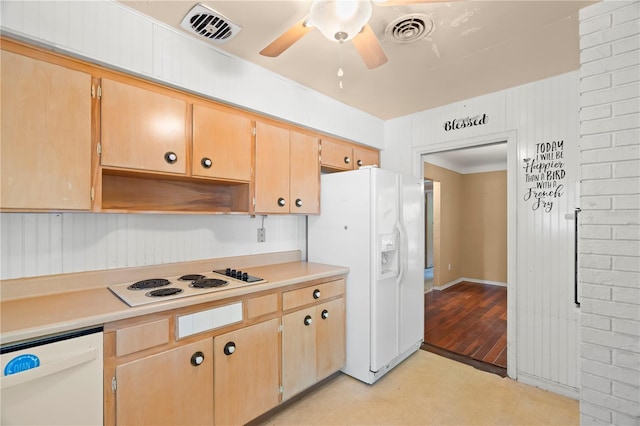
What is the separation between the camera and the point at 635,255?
1.35m

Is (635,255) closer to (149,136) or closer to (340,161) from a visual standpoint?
(340,161)

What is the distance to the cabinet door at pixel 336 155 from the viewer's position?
2953mm

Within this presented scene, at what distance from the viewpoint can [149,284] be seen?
1886 mm

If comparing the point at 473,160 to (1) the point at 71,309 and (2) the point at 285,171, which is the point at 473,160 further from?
(1) the point at 71,309

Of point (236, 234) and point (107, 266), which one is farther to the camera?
point (236, 234)

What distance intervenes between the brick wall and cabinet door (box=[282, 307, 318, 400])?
160cm

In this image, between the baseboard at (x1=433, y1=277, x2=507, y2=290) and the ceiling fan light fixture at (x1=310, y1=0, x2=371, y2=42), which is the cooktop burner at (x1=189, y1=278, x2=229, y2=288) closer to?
the ceiling fan light fixture at (x1=310, y1=0, x2=371, y2=42)

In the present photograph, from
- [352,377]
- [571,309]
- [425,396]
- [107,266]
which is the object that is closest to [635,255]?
[571,309]

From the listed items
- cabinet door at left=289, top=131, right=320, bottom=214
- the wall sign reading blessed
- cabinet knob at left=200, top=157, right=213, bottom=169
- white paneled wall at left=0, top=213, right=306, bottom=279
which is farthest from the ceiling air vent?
the wall sign reading blessed

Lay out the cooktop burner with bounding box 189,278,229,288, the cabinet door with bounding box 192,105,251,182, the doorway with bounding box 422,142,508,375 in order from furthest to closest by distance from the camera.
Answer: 1. the doorway with bounding box 422,142,508,375
2. the cabinet door with bounding box 192,105,251,182
3. the cooktop burner with bounding box 189,278,229,288

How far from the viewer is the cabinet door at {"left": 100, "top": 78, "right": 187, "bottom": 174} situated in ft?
5.51

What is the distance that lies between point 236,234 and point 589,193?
2.32 m

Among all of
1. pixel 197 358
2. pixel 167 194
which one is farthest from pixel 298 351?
pixel 167 194

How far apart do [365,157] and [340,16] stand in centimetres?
221
